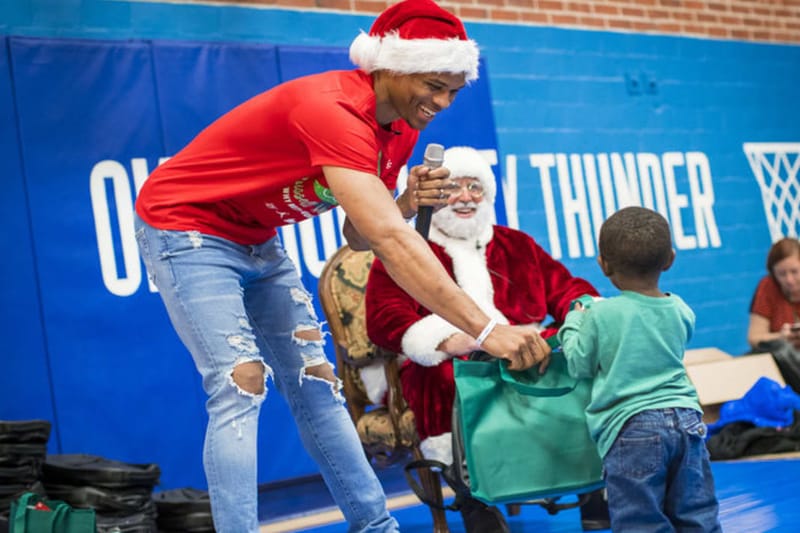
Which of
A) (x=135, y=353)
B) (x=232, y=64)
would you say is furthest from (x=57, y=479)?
(x=232, y=64)

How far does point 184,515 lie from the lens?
3564mm

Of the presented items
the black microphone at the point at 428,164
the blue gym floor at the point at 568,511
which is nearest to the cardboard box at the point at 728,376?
the blue gym floor at the point at 568,511

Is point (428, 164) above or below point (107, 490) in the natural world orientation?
above

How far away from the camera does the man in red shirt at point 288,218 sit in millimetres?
1962

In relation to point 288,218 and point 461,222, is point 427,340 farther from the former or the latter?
point 288,218

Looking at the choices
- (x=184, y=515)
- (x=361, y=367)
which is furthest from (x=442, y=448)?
(x=184, y=515)

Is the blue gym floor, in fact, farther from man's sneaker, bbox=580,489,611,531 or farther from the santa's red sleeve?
the santa's red sleeve

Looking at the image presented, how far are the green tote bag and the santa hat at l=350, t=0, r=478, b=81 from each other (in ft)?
2.28

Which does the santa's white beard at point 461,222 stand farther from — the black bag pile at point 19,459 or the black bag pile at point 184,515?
the black bag pile at point 19,459

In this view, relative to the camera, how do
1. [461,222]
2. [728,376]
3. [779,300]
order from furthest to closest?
1. [728,376]
2. [779,300]
3. [461,222]

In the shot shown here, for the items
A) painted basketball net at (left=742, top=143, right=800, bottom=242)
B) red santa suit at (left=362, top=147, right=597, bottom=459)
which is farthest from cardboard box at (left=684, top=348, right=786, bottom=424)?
painted basketball net at (left=742, top=143, right=800, bottom=242)

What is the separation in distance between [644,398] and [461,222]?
4.36 feet

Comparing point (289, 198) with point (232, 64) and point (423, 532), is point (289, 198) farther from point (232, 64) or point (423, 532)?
point (232, 64)

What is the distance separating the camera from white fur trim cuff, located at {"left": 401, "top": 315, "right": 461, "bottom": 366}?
3.05 metres
